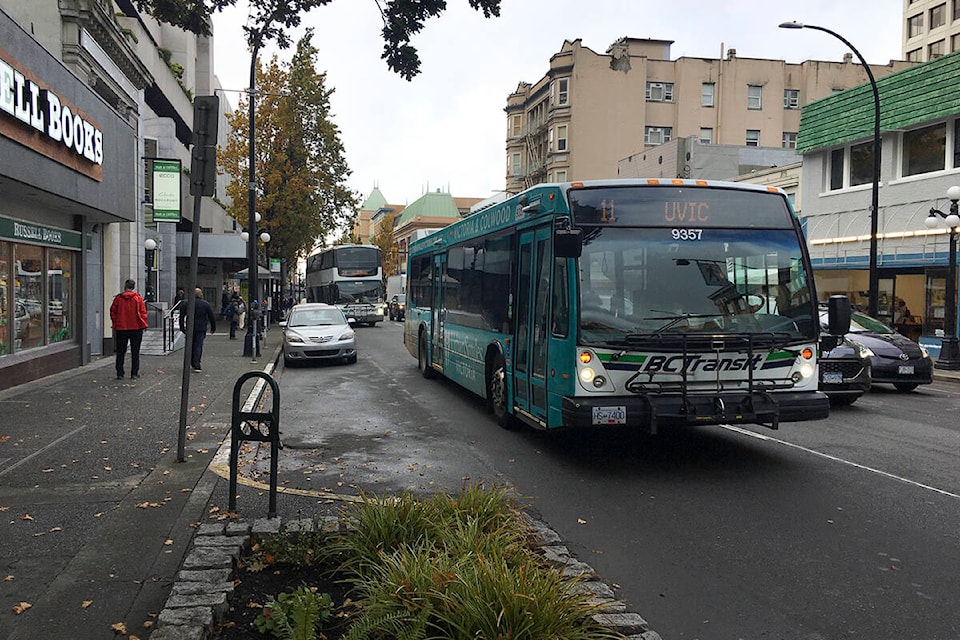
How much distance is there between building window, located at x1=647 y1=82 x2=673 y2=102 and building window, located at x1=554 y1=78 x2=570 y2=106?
19.9 ft

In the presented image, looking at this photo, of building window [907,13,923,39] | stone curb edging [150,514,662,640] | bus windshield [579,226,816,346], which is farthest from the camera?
building window [907,13,923,39]

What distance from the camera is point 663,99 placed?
59219mm

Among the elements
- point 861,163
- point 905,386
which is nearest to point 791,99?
point 861,163

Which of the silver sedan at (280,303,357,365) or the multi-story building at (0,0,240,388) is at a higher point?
the multi-story building at (0,0,240,388)

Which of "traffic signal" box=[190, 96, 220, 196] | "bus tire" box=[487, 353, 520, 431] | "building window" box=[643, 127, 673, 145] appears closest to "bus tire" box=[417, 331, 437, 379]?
"bus tire" box=[487, 353, 520, 431]

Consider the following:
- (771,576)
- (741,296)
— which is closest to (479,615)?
(771,576)

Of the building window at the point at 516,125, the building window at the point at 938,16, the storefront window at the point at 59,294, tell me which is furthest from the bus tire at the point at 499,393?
the building window at the point at 938,16

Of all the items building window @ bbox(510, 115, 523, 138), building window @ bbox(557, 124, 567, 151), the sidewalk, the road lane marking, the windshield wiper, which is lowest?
the sidewalk

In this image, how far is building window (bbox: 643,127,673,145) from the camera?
196 ft

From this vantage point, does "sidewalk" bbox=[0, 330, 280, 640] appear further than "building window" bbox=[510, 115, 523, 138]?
No

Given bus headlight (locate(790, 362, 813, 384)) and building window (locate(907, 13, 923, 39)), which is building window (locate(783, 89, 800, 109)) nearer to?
building window (locate(907, 13, 923, 39))

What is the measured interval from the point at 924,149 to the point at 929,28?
51601 millimetres

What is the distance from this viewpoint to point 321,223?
1738 inches

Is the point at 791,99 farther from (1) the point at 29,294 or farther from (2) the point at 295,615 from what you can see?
(2) the point at 295,615
